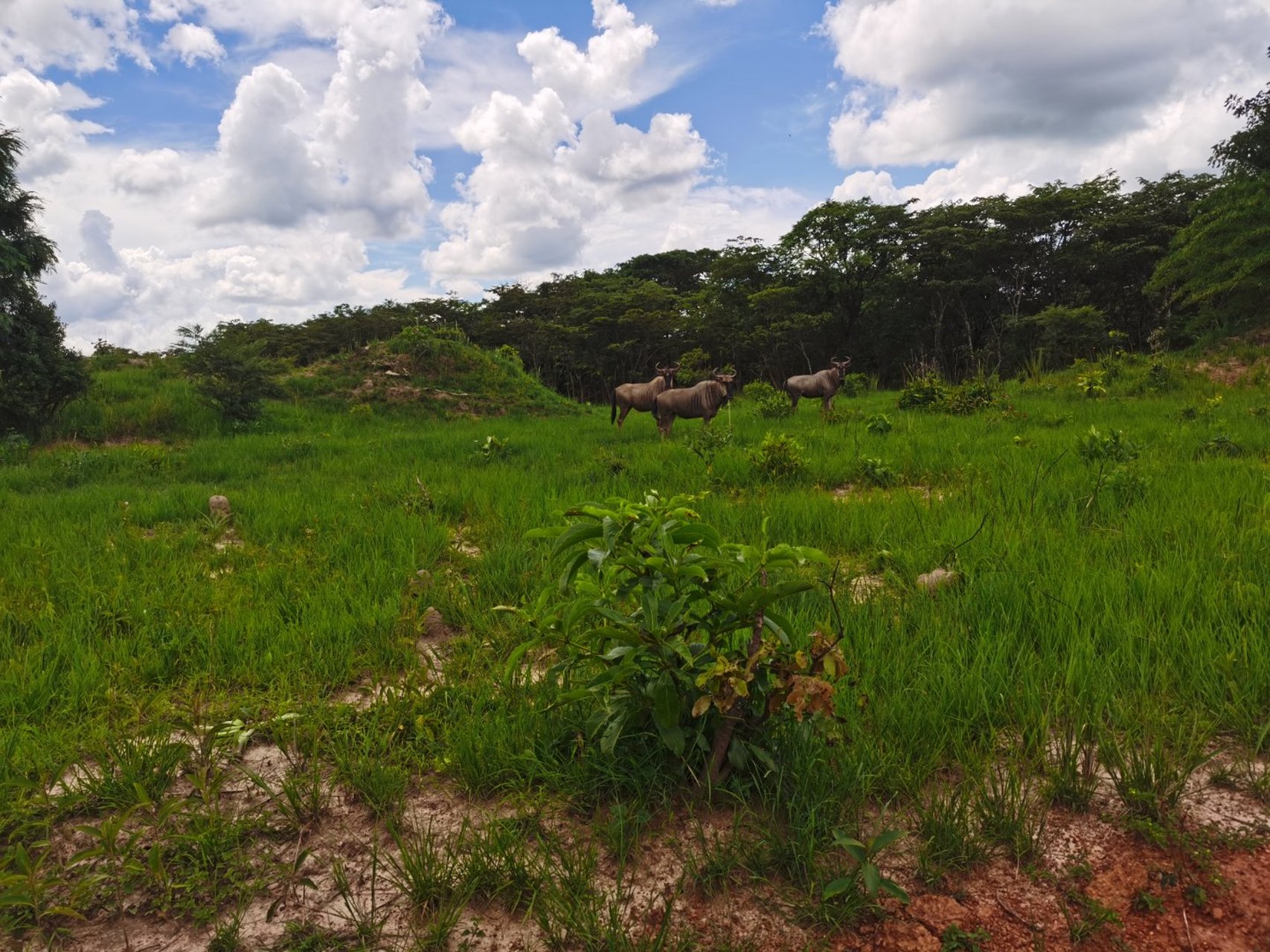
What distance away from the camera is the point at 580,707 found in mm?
2545

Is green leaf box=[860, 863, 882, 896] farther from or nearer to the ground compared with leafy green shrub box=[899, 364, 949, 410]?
nearer to the ground

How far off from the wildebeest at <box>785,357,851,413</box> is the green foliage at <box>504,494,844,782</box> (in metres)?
10.6

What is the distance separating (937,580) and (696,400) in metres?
7.15

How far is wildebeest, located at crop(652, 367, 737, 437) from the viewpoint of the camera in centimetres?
1048

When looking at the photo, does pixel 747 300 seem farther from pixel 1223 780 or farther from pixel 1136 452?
pixel 1223 780

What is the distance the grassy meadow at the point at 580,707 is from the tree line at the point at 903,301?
1573cm

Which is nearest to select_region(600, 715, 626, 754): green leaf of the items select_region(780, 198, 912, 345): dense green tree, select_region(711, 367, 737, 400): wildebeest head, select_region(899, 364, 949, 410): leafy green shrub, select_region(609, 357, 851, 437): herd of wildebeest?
select_region(609, 357, 851, 437): herd of wildebeest

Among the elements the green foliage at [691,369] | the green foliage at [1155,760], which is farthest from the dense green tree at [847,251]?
the green foliage at [1155,760]

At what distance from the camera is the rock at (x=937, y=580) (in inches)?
141

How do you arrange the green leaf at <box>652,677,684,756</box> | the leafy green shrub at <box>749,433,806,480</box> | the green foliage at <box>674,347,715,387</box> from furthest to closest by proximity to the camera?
1. the green foliage at <box>674,347,715,387</box>
2. the leafy green shrub at <box>749,433,806,480</box>
3. the green leaf at <box>652,677,684,756</box>

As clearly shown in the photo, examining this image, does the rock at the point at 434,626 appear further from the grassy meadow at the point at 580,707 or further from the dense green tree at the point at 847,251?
the dense green tree at the point at 847,251

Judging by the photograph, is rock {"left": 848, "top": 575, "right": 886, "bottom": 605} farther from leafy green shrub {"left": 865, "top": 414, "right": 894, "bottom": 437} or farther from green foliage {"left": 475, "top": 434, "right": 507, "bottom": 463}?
green foliage {"left": 475, "top": 434, "right": 507, "bottom": 463}

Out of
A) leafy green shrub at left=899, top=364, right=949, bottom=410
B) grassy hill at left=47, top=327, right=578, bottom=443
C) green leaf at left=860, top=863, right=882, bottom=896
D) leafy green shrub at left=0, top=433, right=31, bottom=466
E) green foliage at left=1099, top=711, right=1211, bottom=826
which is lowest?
green foliage at left=1099, top=711, right=1211, bottom=826

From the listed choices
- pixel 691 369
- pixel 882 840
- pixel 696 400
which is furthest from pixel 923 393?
pixel 691 369
